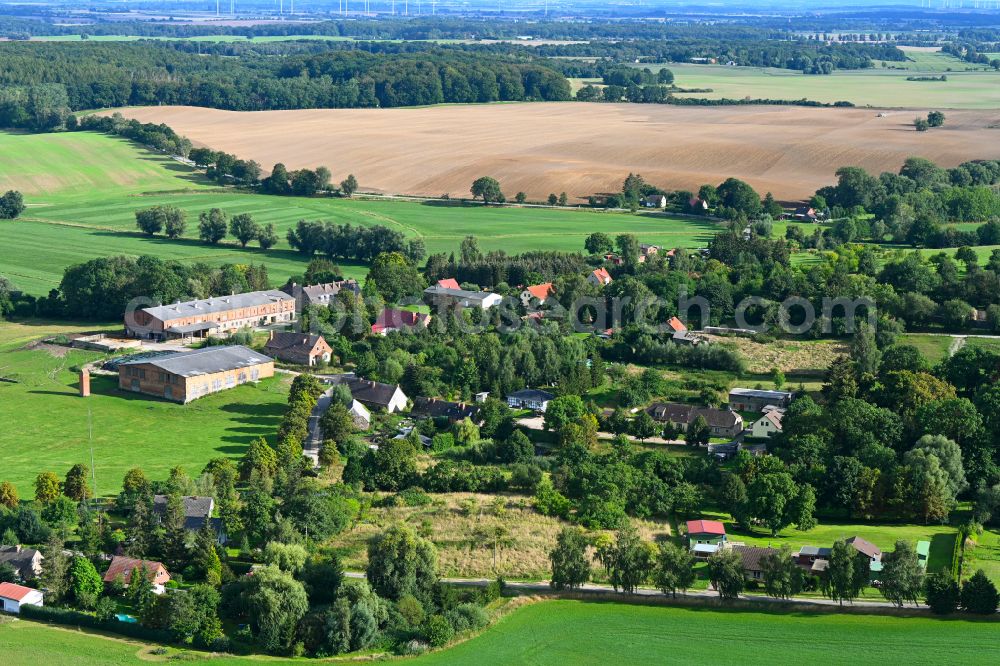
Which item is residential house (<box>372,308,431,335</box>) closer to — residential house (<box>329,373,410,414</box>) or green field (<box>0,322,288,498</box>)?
green field (<box>0,322,288,498</box>)

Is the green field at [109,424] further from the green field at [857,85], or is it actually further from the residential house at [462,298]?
the green field at [857,85]

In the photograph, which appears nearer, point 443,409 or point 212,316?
point 443,409

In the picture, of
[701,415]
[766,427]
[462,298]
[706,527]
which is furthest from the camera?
[462,298]

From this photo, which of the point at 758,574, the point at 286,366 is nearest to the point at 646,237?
the point at 286,366

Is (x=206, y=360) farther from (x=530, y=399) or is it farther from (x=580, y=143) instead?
(x=580, y=143)

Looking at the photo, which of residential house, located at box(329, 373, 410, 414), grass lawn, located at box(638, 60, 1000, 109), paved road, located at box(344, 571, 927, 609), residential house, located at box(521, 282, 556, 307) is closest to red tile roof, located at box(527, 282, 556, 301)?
residential house, located at box(521, 282, 556, 307)

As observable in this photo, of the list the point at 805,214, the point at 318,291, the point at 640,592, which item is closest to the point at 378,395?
the point at 318,291

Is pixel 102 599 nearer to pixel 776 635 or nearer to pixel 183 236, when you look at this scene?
pixel 776 635
